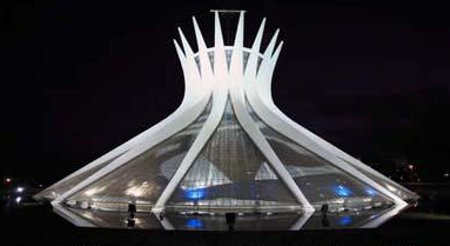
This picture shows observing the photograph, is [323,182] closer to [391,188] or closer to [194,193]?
[391,188]

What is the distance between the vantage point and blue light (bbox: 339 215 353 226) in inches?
882

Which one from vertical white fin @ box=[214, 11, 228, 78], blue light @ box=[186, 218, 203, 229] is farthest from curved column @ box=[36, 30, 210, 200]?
blue light @ box=[186, 218, 203, 229]

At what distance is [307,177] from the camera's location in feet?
99.1

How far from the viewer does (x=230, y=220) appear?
73.6 ft

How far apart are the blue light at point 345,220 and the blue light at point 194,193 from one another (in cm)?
672

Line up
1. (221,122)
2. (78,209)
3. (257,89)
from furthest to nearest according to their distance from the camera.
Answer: (257,89) < (221,122) < (78,209)

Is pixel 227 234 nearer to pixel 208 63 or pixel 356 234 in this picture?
pixel 356 234

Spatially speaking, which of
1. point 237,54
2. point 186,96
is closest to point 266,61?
point 237,54

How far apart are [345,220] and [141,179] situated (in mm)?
10970

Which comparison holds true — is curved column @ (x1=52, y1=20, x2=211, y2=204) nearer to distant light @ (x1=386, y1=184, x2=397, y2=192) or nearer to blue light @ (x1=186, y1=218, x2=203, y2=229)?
blue light @ (x1=186, y1=218, x2=203, y2=229)

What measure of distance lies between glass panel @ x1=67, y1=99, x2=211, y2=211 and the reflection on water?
154 cm

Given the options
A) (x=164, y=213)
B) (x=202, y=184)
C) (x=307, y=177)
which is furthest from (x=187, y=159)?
(x=307, y=177)

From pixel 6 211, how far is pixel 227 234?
13705mm

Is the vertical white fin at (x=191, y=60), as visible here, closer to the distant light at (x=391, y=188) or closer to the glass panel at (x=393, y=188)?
the glass panel at (x=393, y=188)
